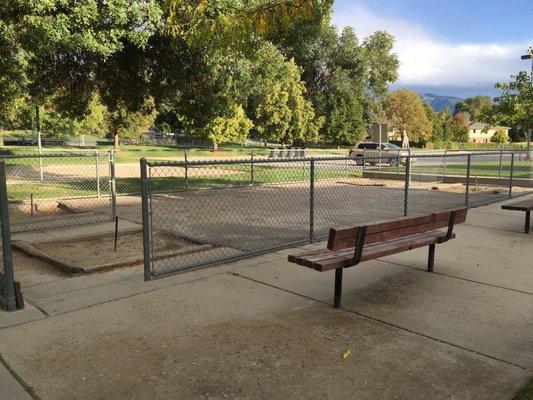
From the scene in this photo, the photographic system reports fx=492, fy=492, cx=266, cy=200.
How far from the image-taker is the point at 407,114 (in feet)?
238

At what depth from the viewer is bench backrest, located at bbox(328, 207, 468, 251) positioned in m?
4.59

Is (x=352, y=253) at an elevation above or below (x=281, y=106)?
below

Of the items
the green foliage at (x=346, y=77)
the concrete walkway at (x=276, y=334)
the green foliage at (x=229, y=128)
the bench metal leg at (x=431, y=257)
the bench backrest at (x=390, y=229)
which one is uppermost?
the green foliage at (x=346, y=77)

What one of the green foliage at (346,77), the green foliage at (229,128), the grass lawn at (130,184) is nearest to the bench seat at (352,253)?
the grass lawn at (130,184)

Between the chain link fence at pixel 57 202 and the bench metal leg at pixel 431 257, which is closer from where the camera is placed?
the bench metal leg at pixel 431 257

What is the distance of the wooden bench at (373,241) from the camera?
4582 mm

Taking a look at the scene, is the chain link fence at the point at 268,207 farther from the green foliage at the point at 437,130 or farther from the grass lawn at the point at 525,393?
the green foliage at the point at 437,130

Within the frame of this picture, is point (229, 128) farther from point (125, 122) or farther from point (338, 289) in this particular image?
point (338, 289)

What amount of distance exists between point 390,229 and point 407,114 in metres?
71.2

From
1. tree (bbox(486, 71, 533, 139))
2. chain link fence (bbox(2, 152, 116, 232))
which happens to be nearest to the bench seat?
chain link fence (bbox(2, 152, 116, 232))

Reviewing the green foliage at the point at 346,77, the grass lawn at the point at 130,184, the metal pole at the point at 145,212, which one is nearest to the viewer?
the metal pole at the point at 145,212

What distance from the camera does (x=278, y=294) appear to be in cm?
517

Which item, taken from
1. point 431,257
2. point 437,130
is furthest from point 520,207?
point 437,130

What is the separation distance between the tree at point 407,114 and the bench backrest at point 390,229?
68.0 meters
